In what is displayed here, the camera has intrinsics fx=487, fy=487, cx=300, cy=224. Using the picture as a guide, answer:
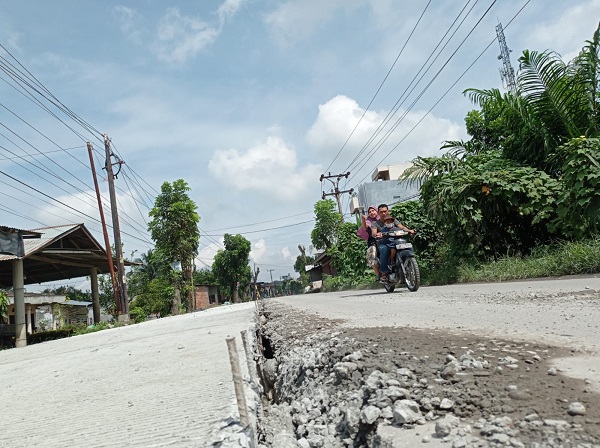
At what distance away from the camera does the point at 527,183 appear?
10438mm

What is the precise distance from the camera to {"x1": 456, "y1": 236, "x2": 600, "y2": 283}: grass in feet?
26.2

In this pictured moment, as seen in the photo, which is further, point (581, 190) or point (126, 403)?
point (581, 190)

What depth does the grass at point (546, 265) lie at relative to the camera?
7984 mm

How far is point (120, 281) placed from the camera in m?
20.9

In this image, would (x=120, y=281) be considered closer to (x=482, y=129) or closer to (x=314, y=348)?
(x=482, y=129)

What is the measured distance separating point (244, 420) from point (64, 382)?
8.88ft

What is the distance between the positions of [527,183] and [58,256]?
49.6 ft

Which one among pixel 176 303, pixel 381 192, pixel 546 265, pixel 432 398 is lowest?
pixel 432 398

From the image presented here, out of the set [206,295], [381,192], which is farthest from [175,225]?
[206,295]

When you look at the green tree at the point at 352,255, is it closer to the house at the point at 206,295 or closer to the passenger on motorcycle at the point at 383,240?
the passenger on motorcycle at the point at 383,240

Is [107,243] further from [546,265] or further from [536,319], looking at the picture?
[536,319]

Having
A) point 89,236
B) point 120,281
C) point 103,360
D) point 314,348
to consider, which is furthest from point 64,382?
point 120,281

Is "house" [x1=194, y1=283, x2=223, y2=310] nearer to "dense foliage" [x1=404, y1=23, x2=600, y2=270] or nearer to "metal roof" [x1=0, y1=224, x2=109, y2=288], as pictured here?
"metal roof" [x1=0, y1=224, x2=109, y2=288]

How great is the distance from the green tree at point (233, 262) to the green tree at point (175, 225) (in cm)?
2909
